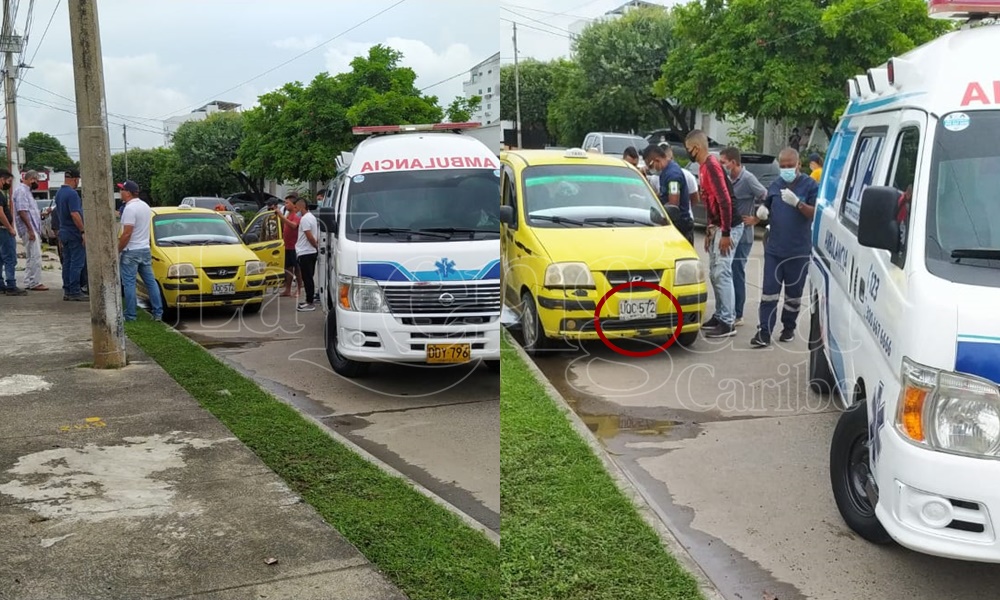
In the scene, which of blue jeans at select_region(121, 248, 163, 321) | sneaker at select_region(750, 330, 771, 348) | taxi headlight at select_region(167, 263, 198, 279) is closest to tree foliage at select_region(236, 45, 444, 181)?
sneaker at select_region(750, 330, 771, 348)

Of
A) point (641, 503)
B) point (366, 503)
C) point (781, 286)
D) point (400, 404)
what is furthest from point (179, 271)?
point (641, 503)

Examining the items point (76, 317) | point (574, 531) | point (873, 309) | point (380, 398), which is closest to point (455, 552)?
point (574, 531)

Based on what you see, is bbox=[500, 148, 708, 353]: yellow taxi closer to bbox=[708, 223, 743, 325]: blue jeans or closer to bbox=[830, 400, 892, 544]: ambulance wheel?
bbox=[708, 223, 743, 325]: blue jeans

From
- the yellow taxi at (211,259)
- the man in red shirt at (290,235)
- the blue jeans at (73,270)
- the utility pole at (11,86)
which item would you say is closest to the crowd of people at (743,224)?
the man in red shirt at (290,235)

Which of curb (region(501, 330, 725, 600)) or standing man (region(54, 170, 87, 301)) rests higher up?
standing man (region(54, 170, 87, 301))

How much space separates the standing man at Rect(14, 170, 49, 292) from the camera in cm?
1215

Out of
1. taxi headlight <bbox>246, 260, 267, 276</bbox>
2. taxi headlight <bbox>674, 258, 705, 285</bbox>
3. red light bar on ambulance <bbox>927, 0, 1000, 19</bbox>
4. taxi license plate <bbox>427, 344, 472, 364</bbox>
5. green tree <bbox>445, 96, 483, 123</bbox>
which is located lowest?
taxi license plate <bbox>427, 344, 472, 364</bbox>

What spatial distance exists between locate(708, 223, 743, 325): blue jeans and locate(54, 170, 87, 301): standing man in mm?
7072

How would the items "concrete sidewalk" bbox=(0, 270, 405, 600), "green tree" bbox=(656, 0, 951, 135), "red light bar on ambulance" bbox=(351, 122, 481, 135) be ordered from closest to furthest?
"red light bar on ambulance" bbox=(351, 122, 481, 135), "concrete sidewalk" bbox=(0, 270, 405, 600), "green tree" bbox=(656, 0, 951, 135)

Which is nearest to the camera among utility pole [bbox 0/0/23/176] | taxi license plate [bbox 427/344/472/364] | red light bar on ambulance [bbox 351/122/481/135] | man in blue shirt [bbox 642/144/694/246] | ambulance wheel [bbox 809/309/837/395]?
red light bar on ambulance [bbox 351/122/481/135]

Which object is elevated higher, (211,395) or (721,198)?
(721,198)

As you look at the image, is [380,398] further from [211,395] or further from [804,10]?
[804,10]

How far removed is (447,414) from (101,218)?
3.48m

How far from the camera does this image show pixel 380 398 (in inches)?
278
